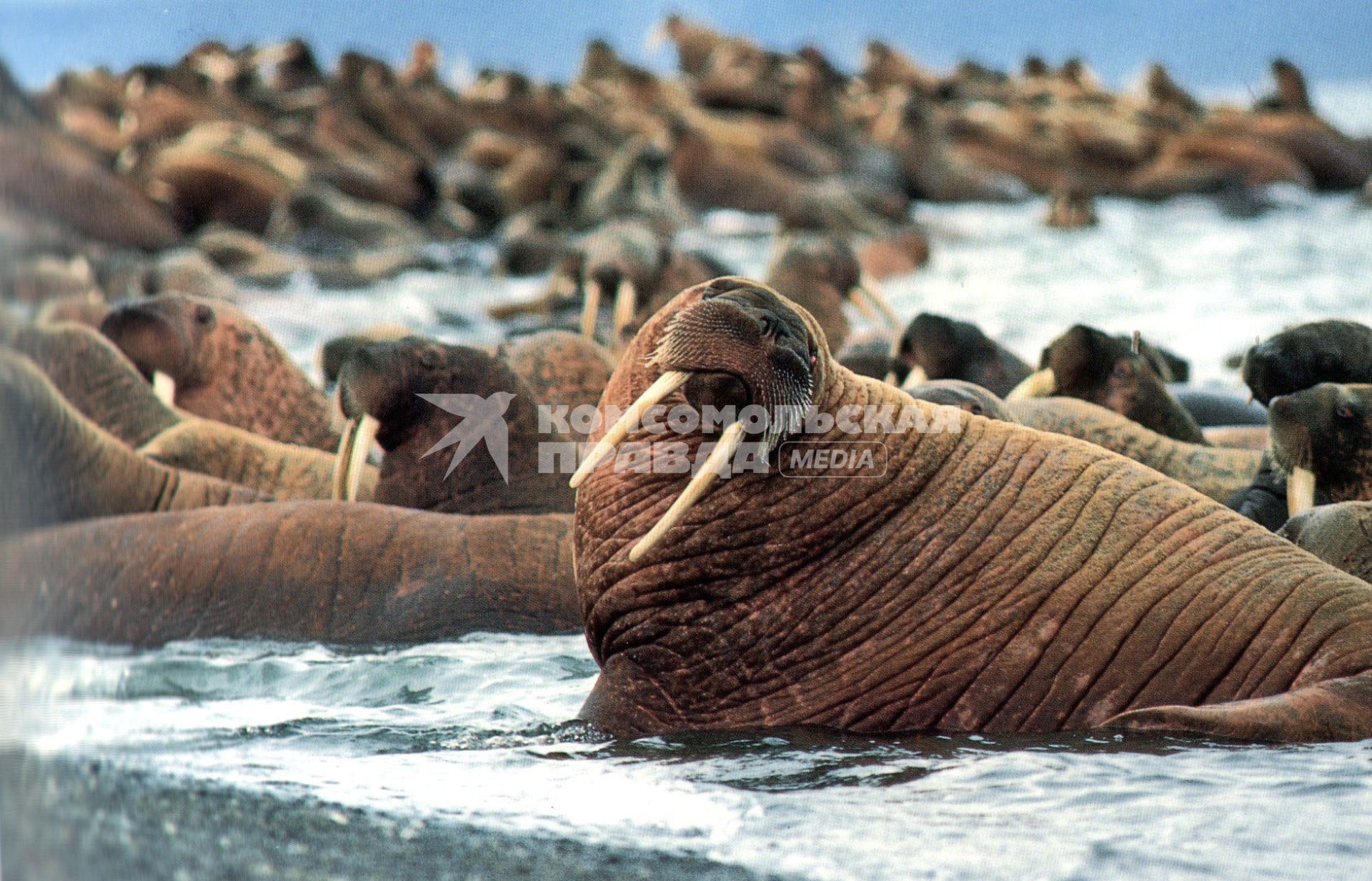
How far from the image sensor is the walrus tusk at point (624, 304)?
37.6ft

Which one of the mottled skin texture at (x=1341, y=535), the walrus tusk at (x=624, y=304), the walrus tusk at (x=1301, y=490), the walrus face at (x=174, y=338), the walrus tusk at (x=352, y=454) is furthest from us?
the walrus tusk at (x=624, y=304)

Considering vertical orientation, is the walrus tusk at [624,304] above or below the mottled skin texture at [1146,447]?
above

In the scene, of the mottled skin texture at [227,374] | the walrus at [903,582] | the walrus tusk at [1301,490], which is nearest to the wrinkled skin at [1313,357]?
the walrus tusk at [1301,490]

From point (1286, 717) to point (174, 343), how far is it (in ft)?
22.8

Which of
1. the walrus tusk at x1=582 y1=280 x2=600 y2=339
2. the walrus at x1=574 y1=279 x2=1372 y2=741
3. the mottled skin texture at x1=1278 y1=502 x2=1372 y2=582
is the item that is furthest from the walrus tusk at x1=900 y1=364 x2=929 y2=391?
the walrus tusk at x1=582 y1=280 x2=600 y2=339

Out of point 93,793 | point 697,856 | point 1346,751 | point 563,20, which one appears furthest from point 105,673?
point 1346,751

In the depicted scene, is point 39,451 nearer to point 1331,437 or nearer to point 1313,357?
point 1331,437

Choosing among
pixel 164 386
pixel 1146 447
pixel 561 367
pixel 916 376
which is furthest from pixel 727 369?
pixel 164 386

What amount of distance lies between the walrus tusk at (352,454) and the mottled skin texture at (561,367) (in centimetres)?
109

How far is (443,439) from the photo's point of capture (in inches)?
279

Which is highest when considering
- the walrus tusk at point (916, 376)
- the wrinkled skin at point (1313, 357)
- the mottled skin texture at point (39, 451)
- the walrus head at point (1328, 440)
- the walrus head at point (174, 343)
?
the walrus head at point (174, 343)

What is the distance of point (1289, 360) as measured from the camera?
20.9 feet

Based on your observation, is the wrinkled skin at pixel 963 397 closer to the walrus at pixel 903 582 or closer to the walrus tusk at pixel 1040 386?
the walrus at pixel 903 582

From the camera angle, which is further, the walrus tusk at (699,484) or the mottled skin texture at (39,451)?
the walrus tusk at (699,484)
